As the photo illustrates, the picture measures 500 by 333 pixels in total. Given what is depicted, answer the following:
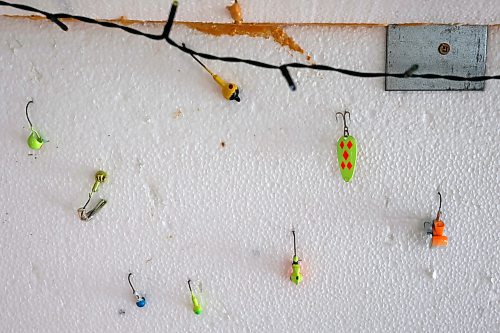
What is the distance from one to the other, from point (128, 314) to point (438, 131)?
0.51 metres

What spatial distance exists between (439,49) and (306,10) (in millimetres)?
176

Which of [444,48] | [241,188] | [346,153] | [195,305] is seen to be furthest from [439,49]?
[195,305]

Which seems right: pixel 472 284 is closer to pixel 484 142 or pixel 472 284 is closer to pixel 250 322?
pixel 484 142

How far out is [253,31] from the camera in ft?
2.13

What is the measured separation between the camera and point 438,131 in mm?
662

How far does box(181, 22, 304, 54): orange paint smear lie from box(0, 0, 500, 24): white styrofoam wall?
18mm

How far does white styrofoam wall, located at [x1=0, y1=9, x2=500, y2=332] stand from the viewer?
662 millimetres

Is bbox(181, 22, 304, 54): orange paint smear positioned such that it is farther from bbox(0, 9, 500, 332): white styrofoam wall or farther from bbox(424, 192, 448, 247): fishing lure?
bbox(424, 192, 448, 247): fishing lure

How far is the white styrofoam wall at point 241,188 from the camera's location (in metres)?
0.66

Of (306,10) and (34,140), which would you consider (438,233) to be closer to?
(306,10)

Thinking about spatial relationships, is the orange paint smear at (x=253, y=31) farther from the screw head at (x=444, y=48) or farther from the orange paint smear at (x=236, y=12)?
the screw head at (x=444, y=48)

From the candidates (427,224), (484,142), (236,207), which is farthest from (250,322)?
(484,142)

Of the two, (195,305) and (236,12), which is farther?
(195,305)

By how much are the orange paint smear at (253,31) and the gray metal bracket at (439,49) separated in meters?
0.12
